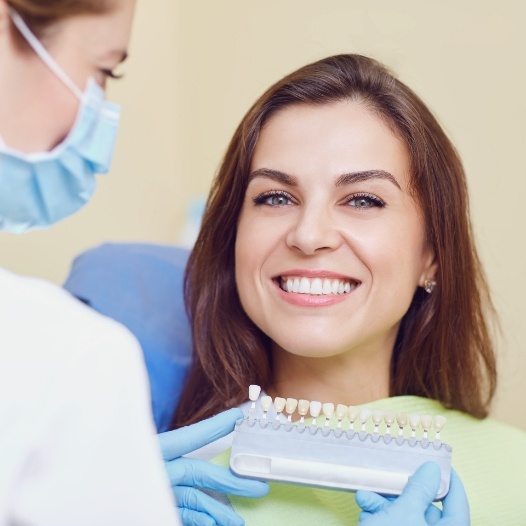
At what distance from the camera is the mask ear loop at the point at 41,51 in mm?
994

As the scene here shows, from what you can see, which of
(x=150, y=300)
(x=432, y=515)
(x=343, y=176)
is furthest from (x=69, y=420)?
(x=150, y=300)

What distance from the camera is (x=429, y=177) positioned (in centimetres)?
138

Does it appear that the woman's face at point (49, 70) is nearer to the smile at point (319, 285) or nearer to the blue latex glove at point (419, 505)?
the smile at point (319, 285)

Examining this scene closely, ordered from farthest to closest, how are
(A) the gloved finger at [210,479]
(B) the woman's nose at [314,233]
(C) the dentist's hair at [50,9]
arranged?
(B) the woman's nose at [314,233]
(A) the gloved finger at [210,479]
(C) the dentist's hair at [50,9]

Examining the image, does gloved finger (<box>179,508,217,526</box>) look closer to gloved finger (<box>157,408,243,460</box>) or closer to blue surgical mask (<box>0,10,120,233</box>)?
gloved finger (<box>157,408,243,460</box>)

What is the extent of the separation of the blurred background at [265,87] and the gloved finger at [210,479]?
109cm

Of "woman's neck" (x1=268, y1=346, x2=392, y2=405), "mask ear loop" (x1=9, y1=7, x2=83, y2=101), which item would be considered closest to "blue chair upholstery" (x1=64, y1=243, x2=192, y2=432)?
"woman's neck" (x1=268, y1=346, x2=392, y2=405)

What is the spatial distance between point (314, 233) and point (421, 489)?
0.43 meters

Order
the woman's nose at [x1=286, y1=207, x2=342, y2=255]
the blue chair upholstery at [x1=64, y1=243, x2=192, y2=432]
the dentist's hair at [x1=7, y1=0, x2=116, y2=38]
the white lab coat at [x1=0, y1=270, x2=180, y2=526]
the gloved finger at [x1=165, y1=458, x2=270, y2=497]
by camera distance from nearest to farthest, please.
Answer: the white lab coat at [x1=0, y1=270, x2=180, y2=526] → the dentist's hair at [x1=7, y1=0, x2=116, y2=38] → the gloved finger at [x1=165, y1=458, x2=270, y2=497] → the woman's nose at [x1=286, y1=207, x2=342, y2=255] → the blue chair upholstery at [x1=64, y1=243, x2=192, y2=432]

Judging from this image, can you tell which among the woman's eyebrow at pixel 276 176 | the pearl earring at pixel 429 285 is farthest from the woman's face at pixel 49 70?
the pearl earring at pixel 429 285

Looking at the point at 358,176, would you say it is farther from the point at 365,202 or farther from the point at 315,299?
the point at 315,299

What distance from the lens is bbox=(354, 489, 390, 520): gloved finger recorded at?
1.05m

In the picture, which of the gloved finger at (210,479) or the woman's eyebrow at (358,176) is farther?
the woman's eyebrow at (358,176)

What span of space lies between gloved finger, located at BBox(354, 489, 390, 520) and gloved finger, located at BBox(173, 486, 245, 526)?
0.19 m
